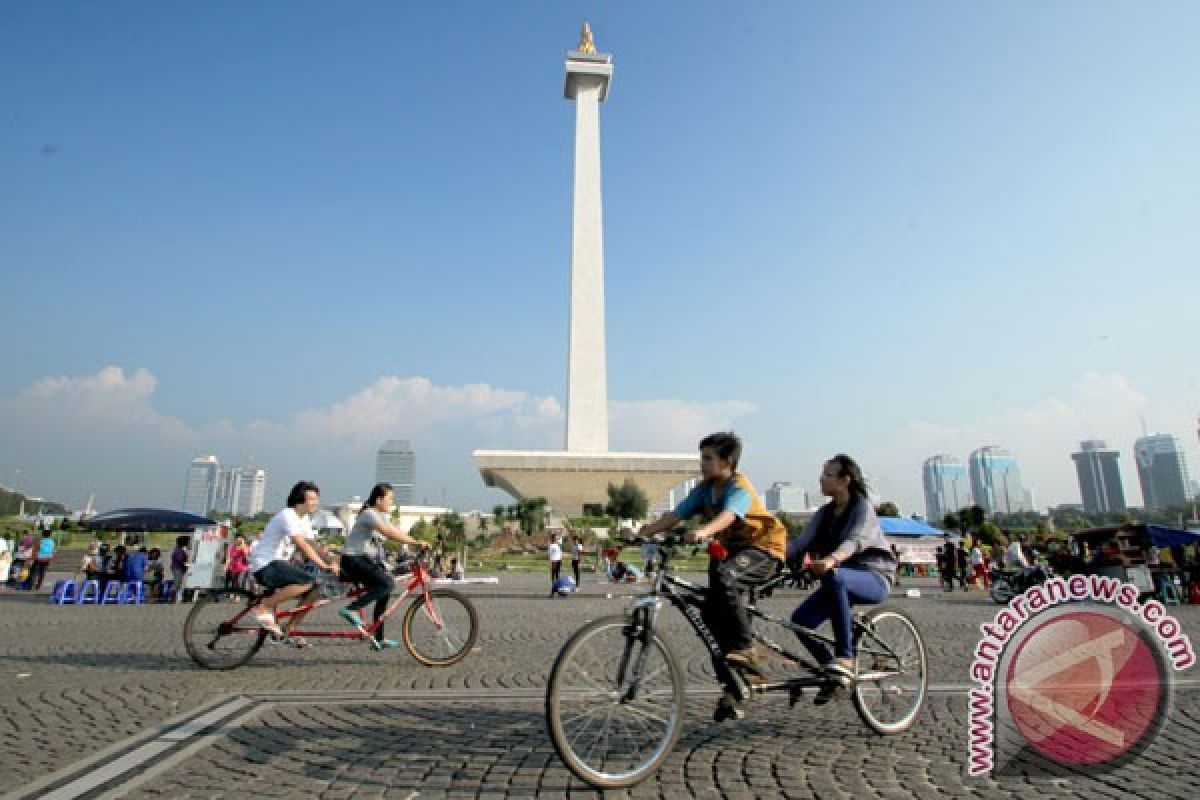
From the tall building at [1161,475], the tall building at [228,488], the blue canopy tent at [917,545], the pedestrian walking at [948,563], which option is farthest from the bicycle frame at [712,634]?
the tall building at [228,488]

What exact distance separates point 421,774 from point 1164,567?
17.2 metres

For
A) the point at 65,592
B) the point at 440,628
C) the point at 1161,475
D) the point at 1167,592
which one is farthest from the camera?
the point at 1161,475

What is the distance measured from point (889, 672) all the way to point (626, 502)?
45456 mm

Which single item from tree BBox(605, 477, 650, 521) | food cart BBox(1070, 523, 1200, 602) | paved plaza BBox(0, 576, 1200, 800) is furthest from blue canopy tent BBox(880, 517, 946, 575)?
tree BBox(605, 477, 650, 521)

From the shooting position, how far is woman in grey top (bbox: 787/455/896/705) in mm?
3650

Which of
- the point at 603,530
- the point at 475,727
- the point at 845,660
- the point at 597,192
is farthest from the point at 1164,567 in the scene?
the point at 597,192

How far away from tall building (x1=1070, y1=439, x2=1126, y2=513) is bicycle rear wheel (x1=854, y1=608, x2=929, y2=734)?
140516 mm

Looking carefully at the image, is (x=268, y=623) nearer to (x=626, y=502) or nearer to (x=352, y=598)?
(x=352, y=598)

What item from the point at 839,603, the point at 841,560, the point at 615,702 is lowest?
the point at 615,702

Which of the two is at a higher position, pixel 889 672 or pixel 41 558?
pixel 41 558

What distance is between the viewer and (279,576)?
5688 millimetres

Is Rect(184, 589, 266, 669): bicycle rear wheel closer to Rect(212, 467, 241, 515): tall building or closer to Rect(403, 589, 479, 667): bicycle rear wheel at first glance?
Rect(403, 589, 479, 667): bicycle rear wheel

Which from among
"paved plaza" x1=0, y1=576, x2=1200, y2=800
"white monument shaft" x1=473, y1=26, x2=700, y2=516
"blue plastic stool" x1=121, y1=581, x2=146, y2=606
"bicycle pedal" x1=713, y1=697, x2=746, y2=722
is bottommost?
"paved plaza" x1=0, y1=576, x2=1200, y2=800

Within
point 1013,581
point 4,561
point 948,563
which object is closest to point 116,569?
point 4,561
